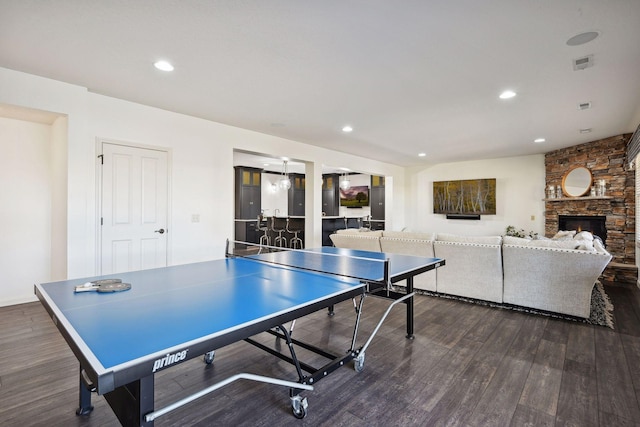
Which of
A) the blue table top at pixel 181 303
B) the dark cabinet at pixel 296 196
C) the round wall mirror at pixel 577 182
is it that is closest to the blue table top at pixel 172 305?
the blue table top at pixel 181 303

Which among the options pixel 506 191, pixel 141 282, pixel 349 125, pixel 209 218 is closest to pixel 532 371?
pixel 141 282

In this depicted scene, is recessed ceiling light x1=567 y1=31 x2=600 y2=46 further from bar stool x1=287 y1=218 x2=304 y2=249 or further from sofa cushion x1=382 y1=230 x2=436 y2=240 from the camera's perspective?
bar stool x1=287 y1=218 x2=304 y2=249

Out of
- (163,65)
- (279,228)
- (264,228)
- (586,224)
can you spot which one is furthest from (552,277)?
(264,228)

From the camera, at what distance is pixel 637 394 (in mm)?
2033

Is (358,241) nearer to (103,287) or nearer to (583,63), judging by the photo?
(583,63)

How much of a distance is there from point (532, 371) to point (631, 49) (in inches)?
104

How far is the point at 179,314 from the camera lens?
1.29 metres

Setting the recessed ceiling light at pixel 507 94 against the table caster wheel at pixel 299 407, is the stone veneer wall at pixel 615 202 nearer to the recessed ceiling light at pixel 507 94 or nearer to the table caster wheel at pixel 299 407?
the recessed ceiling light at pixel 507 94

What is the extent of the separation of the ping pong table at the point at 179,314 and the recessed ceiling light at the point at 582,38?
2.04 meters

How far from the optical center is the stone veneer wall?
5.15 meters

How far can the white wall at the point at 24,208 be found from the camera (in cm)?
379

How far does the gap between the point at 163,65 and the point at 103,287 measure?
6.98 ft

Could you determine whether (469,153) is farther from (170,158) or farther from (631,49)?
(170,158)

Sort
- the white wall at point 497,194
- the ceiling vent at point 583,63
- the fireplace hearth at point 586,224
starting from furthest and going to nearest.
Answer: the white wall at point 497,194 → the fireplace hearth at point 586,224 → the ceiling vent at point 583,63
